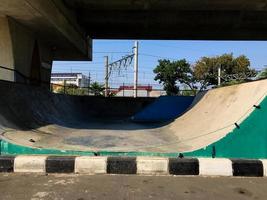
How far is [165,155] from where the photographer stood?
795 centimetres

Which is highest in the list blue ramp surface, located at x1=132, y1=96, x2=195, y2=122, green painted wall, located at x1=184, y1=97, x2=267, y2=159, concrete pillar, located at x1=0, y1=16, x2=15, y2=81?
concrete pillar, located at x1=0, y1=16, x2=15, y2=81

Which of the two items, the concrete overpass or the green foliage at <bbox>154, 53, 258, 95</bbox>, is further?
the green foliage at <bbox>154, 53, 258, 95</bbox>

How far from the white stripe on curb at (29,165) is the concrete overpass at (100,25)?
10.3m

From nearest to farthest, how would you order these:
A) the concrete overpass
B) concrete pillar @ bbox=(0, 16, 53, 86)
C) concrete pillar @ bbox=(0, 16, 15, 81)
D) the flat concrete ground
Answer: the flat concrete ground → concrete pillar @ bbox=(0, 16, 15, 81) → concrete pillar @ bbox=(0, 16, 53, 86) → the concrete overpass

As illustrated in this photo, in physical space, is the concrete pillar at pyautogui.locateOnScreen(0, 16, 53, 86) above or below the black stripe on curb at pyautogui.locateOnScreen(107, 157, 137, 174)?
above

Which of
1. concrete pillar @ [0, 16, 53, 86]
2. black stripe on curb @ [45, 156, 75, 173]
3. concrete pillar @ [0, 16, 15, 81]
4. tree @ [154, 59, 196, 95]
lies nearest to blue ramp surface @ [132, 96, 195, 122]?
concrete pillar @ [0, 16, 53, 86]

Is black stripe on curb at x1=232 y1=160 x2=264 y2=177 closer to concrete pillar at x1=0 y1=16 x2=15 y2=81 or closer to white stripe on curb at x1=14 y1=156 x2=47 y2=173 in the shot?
white stripe on curb at x1=14 y1=156 x2=47 y2=173

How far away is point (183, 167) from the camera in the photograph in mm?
7000

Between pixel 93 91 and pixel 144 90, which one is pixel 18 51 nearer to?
pixel 93 91

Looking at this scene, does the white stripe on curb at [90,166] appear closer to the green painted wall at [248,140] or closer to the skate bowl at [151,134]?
the skate bowl at [151,134]

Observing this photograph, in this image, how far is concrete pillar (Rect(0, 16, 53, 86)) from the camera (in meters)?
18.8

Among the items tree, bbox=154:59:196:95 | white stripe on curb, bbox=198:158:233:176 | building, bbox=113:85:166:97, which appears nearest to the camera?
white stripe on curb, bbox=198:158:233:176

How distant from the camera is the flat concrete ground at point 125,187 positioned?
5.66 meters

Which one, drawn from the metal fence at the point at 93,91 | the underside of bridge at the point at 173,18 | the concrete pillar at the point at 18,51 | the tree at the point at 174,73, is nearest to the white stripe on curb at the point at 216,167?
the concrete pillar at the point at 18,51
